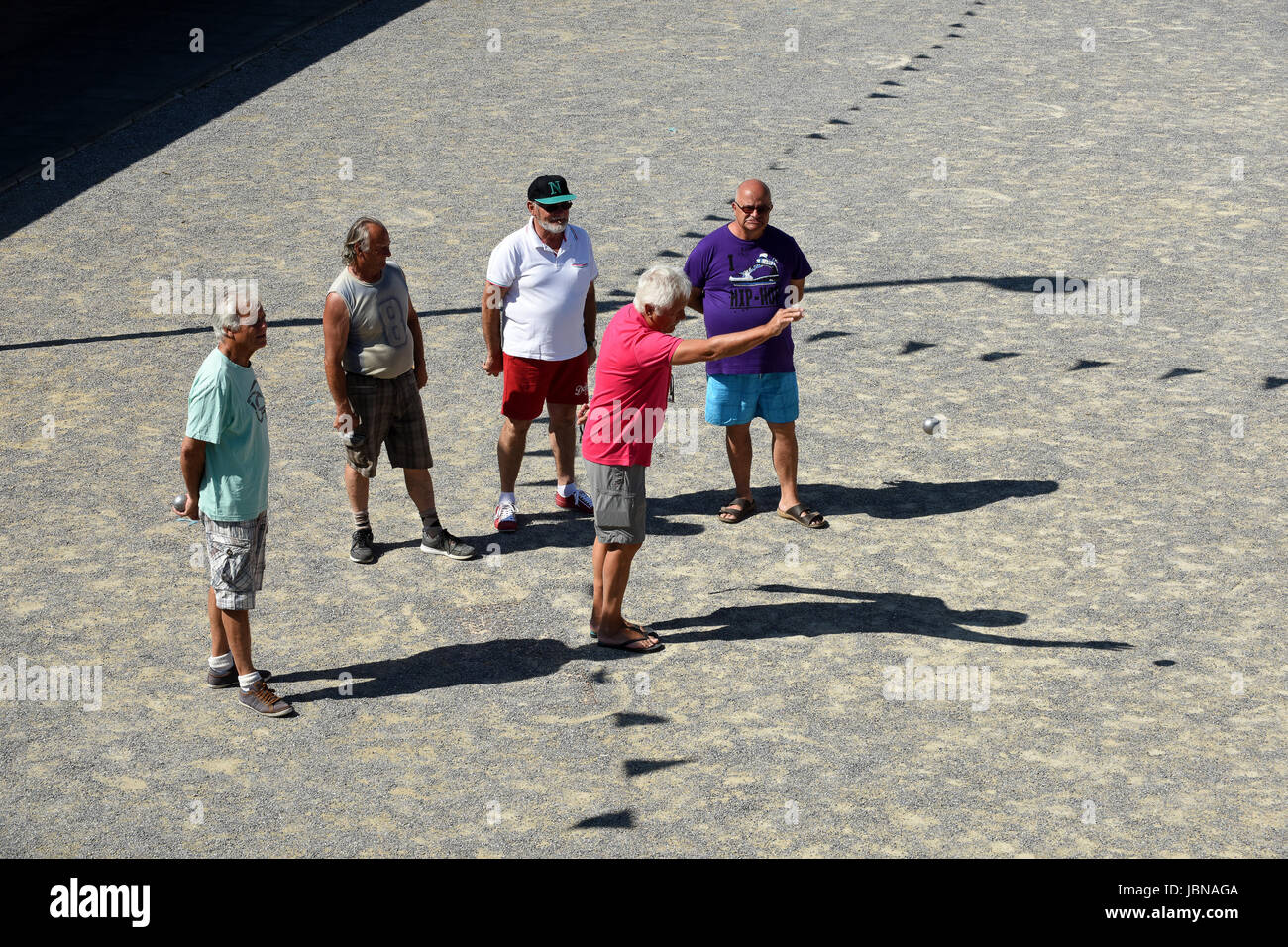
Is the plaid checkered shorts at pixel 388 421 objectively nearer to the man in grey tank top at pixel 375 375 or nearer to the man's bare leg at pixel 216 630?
the man in grey tank top at pixel 375 375

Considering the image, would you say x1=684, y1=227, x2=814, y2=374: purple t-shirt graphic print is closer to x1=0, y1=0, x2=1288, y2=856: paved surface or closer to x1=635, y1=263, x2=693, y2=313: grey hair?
x1=0, y1=0, x2=1288, y2=856: paved surface

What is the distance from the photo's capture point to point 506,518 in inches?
333

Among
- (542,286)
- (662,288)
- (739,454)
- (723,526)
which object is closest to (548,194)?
(542,286)

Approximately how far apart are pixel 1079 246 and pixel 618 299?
3.90 meters

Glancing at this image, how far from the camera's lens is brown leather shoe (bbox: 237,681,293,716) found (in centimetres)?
673

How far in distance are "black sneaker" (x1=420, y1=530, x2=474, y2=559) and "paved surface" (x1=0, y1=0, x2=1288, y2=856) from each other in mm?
149

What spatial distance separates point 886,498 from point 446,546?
8.41ft

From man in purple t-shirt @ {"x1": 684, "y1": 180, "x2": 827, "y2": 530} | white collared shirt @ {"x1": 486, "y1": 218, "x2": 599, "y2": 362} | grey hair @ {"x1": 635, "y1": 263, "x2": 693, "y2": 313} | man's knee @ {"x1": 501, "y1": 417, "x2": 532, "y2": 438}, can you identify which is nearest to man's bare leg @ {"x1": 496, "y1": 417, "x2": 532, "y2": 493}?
man's knee @ {"x1": 501, "y1": 417, "x2": 532, "y2": 438}

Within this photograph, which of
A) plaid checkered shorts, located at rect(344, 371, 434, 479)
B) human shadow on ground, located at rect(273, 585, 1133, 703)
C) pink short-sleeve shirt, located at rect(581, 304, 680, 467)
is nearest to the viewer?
pink short-sleeve shirt, located at rect(581, 304, 680, 467)

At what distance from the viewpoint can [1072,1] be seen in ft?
67.8

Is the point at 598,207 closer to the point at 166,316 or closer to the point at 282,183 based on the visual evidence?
the point at 282,183

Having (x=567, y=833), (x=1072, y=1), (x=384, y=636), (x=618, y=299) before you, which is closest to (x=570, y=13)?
(x=1072, y=1)

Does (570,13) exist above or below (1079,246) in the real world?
above

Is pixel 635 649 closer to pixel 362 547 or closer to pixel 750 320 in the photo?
pixel 362 547
